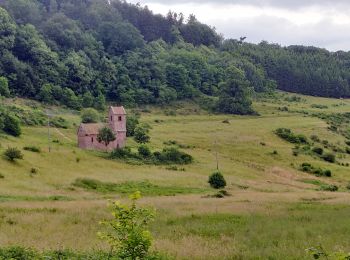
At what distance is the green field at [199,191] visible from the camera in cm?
1778

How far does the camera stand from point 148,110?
133375 millimetres

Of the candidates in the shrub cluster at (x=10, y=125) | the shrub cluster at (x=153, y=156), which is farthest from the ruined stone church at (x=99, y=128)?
the shrub cluster at (x=10, y=125)

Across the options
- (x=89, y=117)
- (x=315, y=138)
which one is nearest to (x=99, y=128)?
(x=89, y=117)

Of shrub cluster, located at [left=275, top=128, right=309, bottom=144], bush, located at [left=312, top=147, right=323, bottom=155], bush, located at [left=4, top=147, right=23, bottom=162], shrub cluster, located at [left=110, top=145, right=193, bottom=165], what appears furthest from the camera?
shrub cluster, located at [left=275, top=128, right=309, bottom=144]

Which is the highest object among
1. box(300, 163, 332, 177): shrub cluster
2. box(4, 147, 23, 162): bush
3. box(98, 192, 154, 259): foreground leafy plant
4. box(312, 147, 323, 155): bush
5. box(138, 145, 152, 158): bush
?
box(98, 192, 154, 259): foreground leafy plant

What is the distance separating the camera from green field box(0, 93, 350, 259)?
1778 centimetres

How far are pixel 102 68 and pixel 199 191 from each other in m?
109

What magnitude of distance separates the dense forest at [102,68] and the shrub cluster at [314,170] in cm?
6218

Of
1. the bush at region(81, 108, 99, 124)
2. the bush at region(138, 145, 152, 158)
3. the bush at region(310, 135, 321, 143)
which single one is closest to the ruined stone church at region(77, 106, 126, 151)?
the bush at region(138, 145, 152, 158)

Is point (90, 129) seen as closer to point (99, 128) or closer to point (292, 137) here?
point (99, 128)

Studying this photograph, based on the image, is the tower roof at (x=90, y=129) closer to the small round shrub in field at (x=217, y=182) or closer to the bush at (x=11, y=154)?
the bush at (x=11, y=154)

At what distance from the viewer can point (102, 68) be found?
5994 inches

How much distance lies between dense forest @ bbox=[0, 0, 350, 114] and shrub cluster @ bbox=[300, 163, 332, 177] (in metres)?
62.2

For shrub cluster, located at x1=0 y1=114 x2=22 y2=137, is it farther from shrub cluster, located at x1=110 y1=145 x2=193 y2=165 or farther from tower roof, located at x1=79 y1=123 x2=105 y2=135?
shrub cluster, located at x1=110 y1=145 x2=193 y2=165
